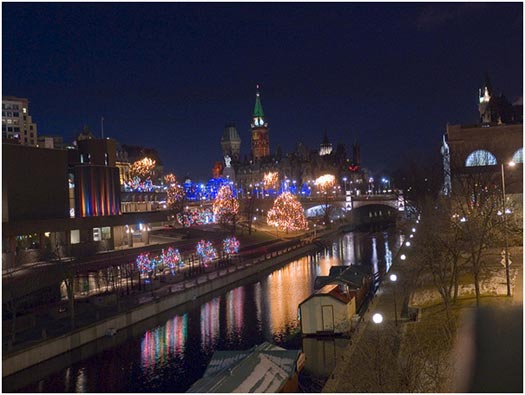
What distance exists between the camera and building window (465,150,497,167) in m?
81.2

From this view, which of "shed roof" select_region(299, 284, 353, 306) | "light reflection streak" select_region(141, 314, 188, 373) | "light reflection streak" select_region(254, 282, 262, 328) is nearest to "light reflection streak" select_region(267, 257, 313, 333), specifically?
"light reflection streak" select_region(254, 282, 262, 328)

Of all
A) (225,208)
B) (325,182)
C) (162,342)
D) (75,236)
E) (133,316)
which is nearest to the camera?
(162,342)

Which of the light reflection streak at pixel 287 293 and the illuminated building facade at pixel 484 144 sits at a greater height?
the illuminated building facade at pixel 484 144

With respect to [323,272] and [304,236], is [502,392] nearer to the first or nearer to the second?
[323,272]

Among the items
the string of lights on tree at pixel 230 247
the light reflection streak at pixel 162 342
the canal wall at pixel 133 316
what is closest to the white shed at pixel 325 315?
the light reflection streak at pixel 162 342

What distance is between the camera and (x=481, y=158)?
82.3 metres

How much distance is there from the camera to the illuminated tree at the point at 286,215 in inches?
3713

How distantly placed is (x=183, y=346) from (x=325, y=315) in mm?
7743

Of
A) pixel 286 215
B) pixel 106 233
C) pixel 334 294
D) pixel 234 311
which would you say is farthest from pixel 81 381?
pixel 286 215

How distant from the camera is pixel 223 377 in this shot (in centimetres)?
1995

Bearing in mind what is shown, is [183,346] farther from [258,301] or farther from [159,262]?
[159,262]

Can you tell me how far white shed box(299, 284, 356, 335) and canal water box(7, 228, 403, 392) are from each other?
893mm

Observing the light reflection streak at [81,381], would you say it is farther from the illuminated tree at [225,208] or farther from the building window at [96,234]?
the illuminated tree at [225,208]

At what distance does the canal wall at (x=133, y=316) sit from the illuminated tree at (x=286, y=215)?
30218 mm
